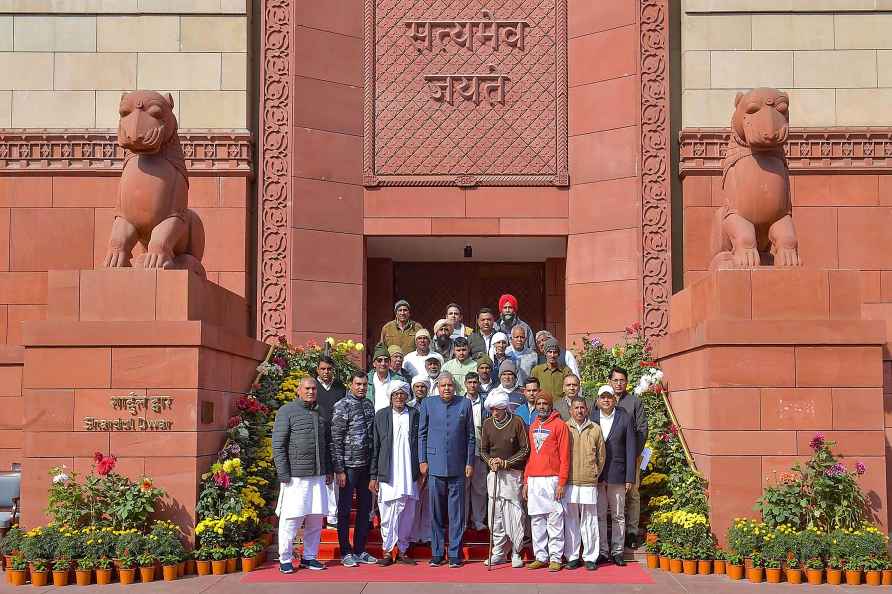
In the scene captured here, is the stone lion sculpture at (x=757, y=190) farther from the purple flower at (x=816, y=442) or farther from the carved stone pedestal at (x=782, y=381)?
the purple flower at (x=816, y=442)

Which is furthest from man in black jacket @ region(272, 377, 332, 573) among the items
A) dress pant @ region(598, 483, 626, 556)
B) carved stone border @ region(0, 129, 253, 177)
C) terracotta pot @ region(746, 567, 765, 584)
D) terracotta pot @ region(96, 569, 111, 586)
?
carved stone border @ region(0, 129, 253, 177)

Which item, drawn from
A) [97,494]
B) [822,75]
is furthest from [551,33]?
[97,494]

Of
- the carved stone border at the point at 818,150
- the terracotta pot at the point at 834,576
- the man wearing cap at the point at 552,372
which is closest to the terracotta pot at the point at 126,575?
the man wearing cap at the point at 552,372

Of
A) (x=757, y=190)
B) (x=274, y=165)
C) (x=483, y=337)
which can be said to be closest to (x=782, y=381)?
(x=757, y=190)

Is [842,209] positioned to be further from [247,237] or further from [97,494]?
[97,494]

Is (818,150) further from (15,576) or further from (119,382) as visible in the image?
(15,576)

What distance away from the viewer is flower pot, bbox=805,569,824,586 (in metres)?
8.79

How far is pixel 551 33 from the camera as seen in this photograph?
1474cm

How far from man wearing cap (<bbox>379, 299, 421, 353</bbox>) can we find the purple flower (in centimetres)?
456

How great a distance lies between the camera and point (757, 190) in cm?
1025

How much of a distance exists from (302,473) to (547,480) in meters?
2.33

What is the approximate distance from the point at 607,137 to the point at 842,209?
342 centimetres

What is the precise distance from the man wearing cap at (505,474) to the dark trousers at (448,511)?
1.05ft

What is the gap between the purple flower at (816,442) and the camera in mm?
9312
